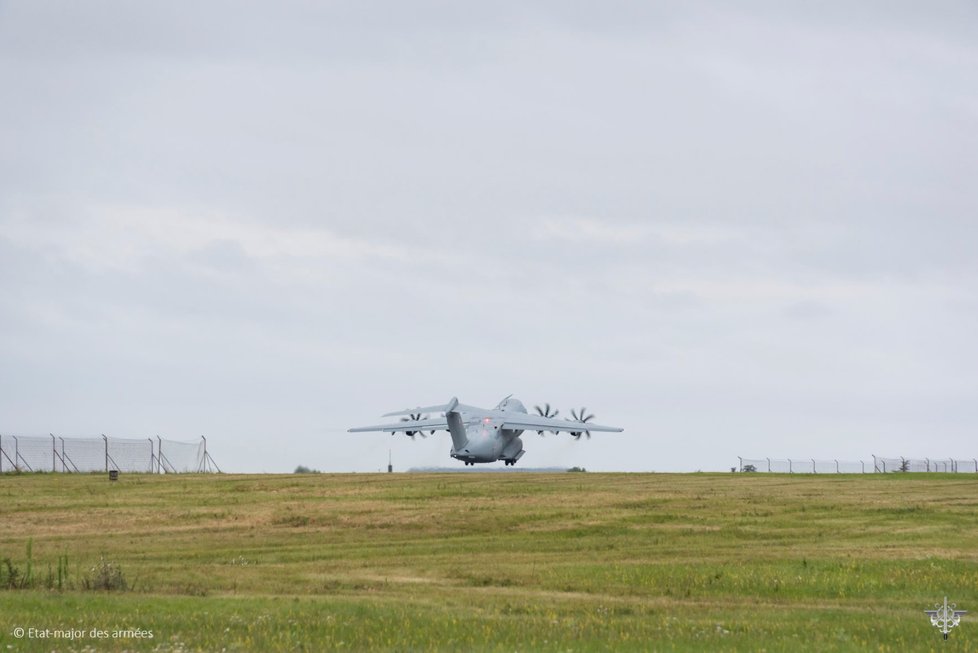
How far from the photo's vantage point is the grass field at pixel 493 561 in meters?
24.1

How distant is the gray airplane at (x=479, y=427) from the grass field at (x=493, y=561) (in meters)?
24.6

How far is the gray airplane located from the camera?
96500 mm

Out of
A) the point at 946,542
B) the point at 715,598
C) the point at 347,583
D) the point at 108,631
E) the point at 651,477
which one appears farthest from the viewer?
the point at 651,477

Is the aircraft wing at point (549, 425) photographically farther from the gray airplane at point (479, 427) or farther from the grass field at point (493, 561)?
the grass field at point (493, 561)

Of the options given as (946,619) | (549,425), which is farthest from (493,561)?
(549,425)

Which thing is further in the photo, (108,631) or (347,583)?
(347,583)

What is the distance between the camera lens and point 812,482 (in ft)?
224

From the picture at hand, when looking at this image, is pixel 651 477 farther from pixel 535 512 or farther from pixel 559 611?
pixel 559 611

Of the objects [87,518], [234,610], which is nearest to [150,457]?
[87,518]

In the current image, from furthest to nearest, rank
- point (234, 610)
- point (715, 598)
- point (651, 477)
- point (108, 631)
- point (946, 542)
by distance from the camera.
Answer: point (651, 477) → point (946, 542) → point (715, 598) → point (234, 610) → point (108, 631)

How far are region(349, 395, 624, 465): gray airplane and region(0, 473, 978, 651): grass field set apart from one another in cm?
2460

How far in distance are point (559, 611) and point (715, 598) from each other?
5.21 meters

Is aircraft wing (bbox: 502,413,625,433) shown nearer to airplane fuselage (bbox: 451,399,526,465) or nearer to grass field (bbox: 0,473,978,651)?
airplane fuselage (bbox: 451,399,526,465)

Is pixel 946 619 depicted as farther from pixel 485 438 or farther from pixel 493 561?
pixel 485 438
